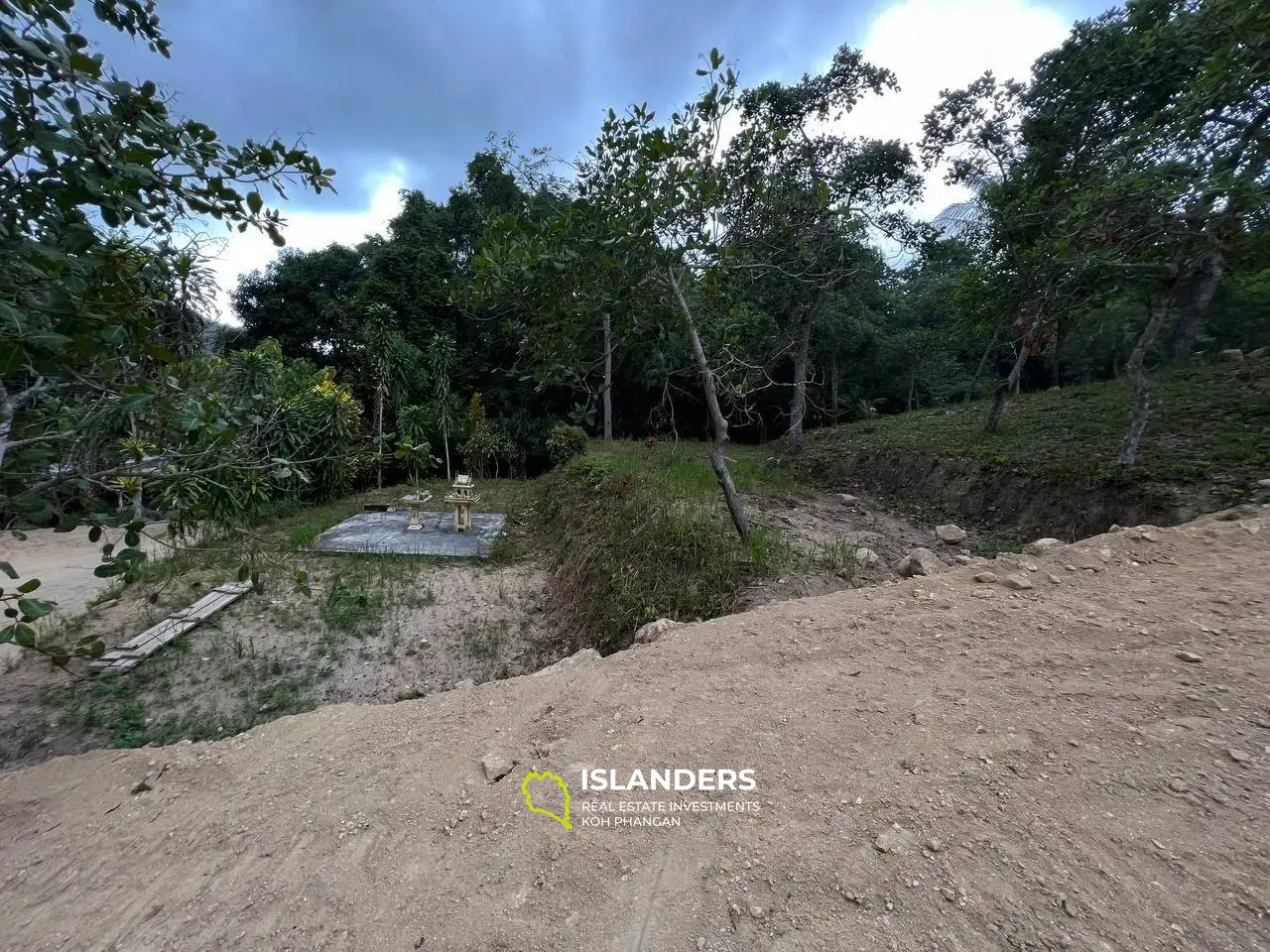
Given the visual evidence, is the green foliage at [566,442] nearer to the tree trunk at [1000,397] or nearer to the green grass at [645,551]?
the green grass at [645,551]

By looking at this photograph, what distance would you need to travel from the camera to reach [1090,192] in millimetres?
4500

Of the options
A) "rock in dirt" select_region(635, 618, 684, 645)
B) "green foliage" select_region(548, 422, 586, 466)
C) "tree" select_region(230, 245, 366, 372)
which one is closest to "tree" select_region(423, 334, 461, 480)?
"green foliage" select_region(548, 422, 586, 466)

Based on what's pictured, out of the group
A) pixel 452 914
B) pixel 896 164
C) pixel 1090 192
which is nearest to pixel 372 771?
pixel 452 914

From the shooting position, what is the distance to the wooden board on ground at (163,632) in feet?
11.6

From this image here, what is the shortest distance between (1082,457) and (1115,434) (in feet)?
3.34

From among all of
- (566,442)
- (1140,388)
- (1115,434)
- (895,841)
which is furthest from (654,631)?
(566,442)

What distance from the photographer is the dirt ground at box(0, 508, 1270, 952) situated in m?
1.06

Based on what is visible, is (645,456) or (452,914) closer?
(452,914)

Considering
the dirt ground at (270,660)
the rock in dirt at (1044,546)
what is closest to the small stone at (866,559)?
the rock in dirt at (1044,546)

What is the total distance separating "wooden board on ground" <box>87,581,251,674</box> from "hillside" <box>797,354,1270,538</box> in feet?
23.5

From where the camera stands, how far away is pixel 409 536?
22.4 feet

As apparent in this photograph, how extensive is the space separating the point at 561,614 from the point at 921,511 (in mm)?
5031

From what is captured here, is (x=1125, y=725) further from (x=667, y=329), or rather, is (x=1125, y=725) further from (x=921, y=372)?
(x=921, y=372)

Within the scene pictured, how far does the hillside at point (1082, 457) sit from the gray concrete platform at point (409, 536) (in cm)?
584
